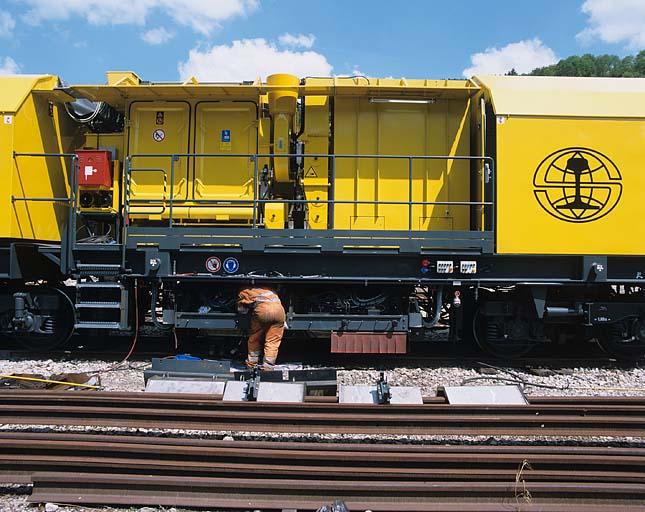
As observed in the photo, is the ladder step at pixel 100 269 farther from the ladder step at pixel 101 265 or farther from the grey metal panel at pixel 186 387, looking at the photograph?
the grey metal panel at pixel 186 387

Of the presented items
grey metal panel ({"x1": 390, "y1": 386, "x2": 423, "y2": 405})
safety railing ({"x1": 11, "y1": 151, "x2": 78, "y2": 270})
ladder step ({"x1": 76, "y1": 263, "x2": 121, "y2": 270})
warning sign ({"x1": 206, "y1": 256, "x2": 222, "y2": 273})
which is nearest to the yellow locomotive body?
safety railing ({"x1": 11, "y1": 151, "x2": 78, "y2": 270})

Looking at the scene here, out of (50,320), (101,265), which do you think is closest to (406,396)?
(101,265)

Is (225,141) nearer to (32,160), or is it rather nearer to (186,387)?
(32,160)

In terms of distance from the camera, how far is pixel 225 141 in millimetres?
7738

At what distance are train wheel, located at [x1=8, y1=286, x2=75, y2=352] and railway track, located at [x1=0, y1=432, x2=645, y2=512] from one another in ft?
12.6

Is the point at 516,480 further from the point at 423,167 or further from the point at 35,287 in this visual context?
the point at 35,287

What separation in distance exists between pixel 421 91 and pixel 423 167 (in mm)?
1128

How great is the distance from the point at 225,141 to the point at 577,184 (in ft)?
16.9

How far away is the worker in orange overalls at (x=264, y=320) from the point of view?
22.2ft

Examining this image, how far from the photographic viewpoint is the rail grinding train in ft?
22.3

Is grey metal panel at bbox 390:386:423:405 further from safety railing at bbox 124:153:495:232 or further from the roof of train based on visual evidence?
the roof of train

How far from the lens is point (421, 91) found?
7453 millimetres

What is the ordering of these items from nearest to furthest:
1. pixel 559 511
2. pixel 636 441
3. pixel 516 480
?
pixel 559 511 < pixel 516 480 < pixel 636 441

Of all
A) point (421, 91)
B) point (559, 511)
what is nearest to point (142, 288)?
point (421, 91)
